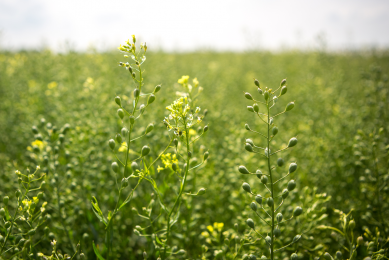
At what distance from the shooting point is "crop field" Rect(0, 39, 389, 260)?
4.02ft

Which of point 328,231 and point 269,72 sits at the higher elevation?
point 269,72

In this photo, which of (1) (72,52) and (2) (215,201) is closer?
(2) (215,201)

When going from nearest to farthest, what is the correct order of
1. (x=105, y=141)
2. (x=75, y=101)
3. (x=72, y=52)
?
(x=105, y=141), (x=75, y=101), (x=72, y=52)

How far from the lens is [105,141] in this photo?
2.64 metres

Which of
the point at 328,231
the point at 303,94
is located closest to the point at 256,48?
the point at 303,94

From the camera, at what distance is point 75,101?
375 centimetres

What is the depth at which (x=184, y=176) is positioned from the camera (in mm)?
1182

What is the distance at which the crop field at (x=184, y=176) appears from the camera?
1.22 m

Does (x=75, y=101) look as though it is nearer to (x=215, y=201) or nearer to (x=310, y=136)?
(x=215, y=201)

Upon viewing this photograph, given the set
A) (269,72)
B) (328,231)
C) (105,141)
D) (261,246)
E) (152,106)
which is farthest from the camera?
(269,72)

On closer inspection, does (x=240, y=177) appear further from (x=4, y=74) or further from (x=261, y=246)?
(x=4, y=74)

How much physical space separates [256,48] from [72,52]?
5.84 metres

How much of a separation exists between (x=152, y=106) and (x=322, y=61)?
390 centimetres

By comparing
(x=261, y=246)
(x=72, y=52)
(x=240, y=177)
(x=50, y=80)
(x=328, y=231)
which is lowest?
(x=328, y=231)
